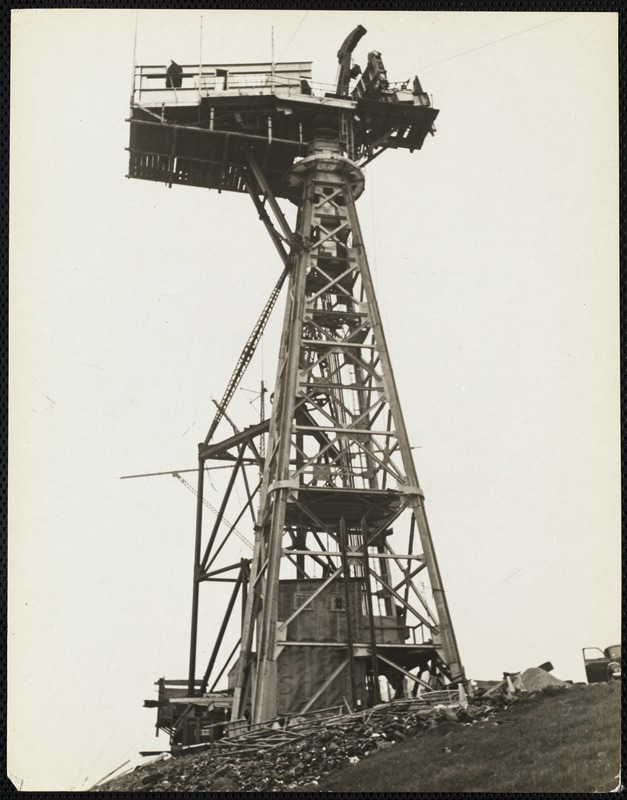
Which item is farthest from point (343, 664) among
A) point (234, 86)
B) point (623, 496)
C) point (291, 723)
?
point (234, 86)

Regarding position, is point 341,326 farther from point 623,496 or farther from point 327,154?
point 623,496

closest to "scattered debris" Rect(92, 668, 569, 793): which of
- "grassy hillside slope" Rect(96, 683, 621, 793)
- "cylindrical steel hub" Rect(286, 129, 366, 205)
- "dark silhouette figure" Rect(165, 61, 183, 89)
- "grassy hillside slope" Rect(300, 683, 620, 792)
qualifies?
"grassy hillside slope" Rect(96, 683, 621, 793)

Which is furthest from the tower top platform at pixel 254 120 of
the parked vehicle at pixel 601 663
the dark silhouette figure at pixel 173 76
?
the parked vehicle at pixel 601 663

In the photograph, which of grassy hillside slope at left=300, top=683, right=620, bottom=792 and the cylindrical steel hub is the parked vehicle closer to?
grassy hillside slope at left=300, top=683, right=620, bottom=792

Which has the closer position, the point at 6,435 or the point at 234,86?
the point at 6,435

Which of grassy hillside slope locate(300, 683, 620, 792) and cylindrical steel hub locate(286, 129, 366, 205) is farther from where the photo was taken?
cylindrical steel hub locate(286, 129, 366, 205)

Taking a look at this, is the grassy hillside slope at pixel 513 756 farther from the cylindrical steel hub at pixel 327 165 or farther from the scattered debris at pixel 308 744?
the cylindrical steel hub at pixel 327 165

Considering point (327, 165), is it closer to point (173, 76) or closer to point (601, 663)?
point (173, 76)
